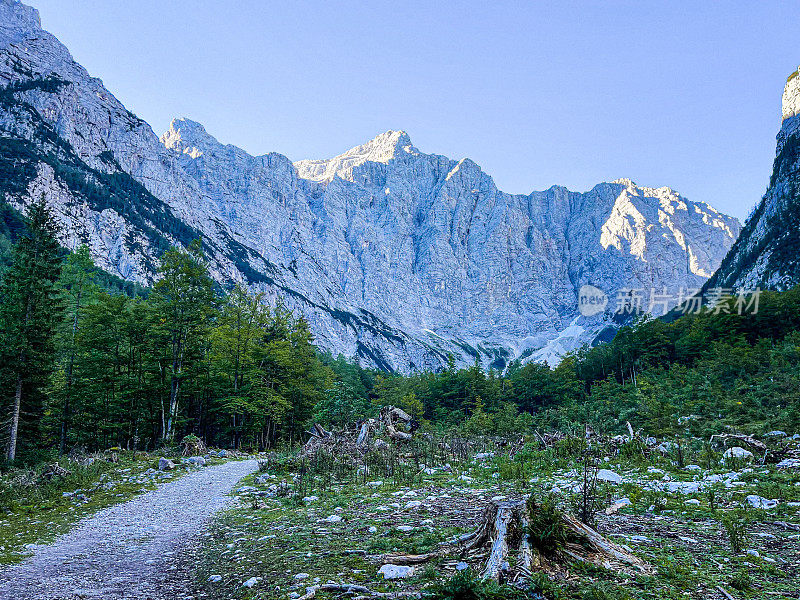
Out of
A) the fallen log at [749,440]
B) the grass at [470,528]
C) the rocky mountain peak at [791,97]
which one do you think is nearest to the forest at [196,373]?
the fallen log at [749,440]

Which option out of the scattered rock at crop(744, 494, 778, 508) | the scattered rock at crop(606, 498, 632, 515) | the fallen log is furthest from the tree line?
the fallen log

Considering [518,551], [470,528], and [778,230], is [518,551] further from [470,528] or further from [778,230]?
[778,230]

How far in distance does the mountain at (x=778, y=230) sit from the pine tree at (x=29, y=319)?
407 ft

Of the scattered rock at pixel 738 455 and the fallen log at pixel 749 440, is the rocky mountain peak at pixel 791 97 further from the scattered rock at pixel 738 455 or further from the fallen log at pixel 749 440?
the scattered rock at pixel 738 455

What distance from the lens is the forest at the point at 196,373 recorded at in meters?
20.9

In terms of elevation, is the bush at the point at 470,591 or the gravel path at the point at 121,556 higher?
the bush at the point at 470,591

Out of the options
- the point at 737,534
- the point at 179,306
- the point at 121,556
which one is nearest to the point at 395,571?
Answer: the point at 737,534

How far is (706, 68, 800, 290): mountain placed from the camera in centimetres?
10169

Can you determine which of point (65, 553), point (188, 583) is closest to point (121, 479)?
point (65, 553)

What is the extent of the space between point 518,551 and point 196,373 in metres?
35.1

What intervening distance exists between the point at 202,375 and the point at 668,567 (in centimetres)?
3918

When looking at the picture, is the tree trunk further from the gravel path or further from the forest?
the gravel path

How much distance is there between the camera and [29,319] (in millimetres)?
20109

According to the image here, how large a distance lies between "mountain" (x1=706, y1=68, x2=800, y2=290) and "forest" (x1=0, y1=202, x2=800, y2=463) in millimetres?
68691
